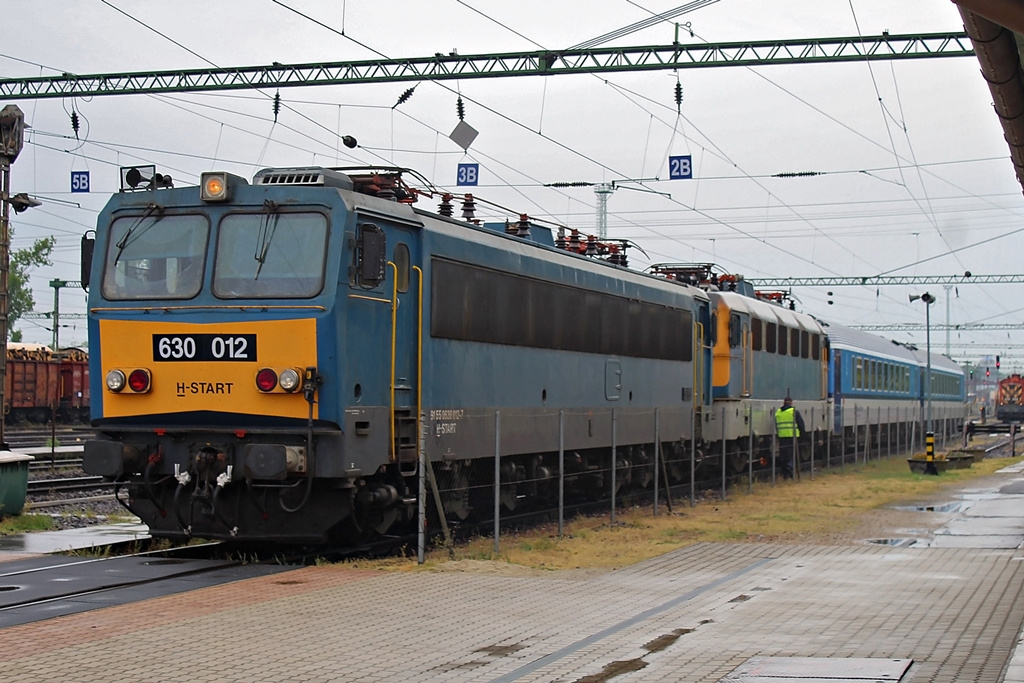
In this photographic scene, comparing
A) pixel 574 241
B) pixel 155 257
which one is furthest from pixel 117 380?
pixel 574 241

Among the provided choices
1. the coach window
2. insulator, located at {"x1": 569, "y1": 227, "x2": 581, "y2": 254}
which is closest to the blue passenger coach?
insulator, located at {"x1": 569, "y1": 227, "x2": 581, "y2": 254}

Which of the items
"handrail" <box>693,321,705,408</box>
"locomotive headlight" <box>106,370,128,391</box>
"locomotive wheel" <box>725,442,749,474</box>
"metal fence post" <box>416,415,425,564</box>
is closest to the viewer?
"locomotive headlight" <box>106,370,128,391</box>

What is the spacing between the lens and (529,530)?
17.2m

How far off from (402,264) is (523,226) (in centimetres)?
430

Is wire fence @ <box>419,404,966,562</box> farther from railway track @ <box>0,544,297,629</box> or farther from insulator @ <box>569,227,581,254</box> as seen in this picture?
insulator @ <box>569,227,581,254</box>

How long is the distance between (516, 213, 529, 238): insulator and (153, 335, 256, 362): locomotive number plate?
5925mm

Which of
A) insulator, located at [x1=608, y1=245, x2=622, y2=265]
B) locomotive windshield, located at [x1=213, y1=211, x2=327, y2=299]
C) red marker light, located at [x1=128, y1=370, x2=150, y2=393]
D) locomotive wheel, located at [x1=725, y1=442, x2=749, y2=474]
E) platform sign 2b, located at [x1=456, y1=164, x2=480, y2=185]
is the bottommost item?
locomotive wheel, located at [x1=725, y1=442, x2=749, y2=474]

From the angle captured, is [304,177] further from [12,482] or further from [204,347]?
[12,482]

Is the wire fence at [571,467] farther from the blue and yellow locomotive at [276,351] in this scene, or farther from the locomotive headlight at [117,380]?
the locomotive headlight at [117,380]

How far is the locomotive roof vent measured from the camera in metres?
13.5

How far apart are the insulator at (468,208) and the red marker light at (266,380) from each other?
450cm

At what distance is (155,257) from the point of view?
13.6m

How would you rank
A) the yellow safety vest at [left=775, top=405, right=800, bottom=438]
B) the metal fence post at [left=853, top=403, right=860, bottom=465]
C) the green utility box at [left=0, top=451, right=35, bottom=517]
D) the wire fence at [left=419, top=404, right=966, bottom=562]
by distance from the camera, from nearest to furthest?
1. the wire fence at [left=419, top=404, right=966, bottom=562]
2. the green utility box at [left=0, top=451, right=35, bottom=517]
3. the yellow safety vest at [left=775, top=405, right=800, bottom=438]
4. the metal fence post at [left=853, top=403, right=860, bottom=465]

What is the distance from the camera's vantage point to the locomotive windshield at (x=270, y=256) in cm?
1293
